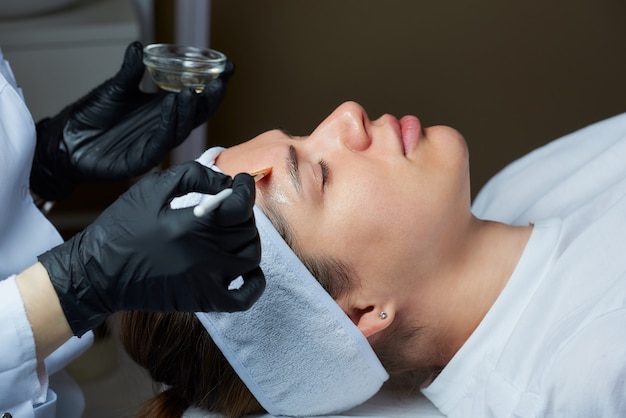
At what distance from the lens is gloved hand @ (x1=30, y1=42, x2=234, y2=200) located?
1853 mm

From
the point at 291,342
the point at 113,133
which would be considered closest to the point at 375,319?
the point at 291,342

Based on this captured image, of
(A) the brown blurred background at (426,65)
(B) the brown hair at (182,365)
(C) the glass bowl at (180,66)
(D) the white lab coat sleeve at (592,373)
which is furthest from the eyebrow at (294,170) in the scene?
(A) the brown blurred background at (426,65)

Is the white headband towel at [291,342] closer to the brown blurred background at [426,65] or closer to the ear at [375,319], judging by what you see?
the ear at [375,319]

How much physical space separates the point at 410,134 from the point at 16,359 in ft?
2.54

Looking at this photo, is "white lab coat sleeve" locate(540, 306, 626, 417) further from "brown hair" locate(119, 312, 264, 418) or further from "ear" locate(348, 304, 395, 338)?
"brown hair" locate(119, 312, 264, 418)

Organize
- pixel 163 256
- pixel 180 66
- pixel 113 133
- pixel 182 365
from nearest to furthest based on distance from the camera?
1. pixel 163 256
2. pixel 182 365
3. pixel 180 66
4. pixel 113 133

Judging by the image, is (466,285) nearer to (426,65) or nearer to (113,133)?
(113,133)

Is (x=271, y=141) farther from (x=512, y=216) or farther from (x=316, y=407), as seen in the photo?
(x=512, y=216)

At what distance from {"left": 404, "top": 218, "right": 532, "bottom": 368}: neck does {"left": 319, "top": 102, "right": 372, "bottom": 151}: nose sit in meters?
0.25

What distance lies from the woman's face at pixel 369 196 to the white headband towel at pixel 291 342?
0.22 ft

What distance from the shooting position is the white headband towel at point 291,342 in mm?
1434

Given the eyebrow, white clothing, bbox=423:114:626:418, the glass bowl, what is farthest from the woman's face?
the glass bowl

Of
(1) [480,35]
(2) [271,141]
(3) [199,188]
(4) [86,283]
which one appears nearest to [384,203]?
(2) [271,141]

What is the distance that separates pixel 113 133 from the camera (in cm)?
194
